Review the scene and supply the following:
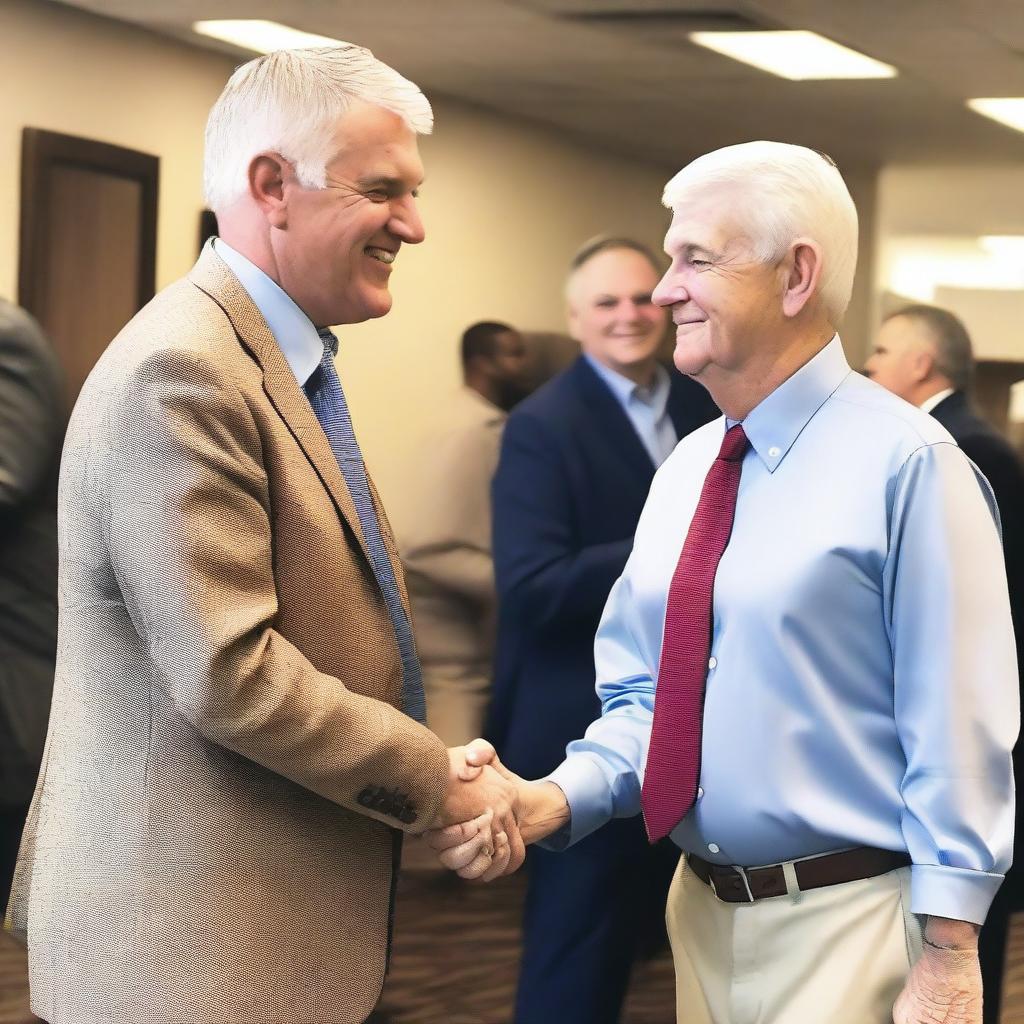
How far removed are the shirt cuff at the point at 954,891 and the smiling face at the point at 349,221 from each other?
887 mm

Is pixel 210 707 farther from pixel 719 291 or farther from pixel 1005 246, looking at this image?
pixel 1005 246

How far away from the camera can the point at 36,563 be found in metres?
3.05

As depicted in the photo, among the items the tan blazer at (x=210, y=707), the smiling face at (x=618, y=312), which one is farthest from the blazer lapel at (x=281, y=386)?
the smiling face at (x=618, y=312)

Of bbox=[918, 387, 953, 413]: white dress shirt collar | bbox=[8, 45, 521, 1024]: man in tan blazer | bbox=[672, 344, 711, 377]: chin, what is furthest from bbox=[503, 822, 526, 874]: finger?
bbox=[918, 387, 953, 413]: white dress shirt collar

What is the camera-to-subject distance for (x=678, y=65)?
4.04 metres

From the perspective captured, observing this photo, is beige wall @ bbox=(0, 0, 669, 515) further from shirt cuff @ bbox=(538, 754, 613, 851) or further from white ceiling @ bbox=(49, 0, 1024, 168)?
shirt cuff @ bbox=(538, 754, 613, 851)

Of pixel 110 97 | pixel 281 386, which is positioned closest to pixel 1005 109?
pixel 110 97

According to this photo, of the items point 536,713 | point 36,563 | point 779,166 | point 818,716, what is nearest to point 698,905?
point 818,716

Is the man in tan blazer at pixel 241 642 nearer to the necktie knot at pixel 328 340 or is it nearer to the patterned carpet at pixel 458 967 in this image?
the necktie knot at pixel 328 340

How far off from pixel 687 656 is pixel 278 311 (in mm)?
605

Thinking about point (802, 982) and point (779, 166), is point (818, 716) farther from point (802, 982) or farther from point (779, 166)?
point (779, 166)

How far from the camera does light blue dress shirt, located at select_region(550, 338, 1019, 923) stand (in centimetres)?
175

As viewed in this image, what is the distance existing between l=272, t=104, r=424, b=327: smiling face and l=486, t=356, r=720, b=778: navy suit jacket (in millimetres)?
1038

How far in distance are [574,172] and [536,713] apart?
5.47 ft
